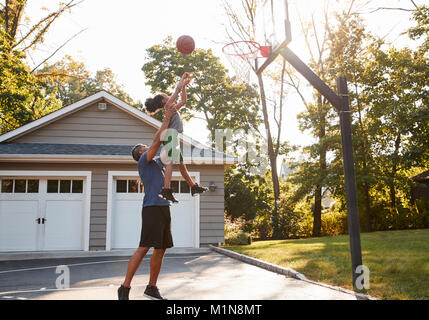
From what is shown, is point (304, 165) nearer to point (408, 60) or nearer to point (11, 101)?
point (408, 60)

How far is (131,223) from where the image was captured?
1238cm

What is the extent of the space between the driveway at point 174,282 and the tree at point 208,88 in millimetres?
15394

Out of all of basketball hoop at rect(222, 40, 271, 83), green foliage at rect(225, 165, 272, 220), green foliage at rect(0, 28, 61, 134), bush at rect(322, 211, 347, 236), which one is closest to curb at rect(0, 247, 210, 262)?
basketball hoop at rect(222, 40, 271, 83)

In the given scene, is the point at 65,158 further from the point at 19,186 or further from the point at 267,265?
the point at 267,265

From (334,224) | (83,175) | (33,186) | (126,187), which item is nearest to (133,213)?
(126,187)

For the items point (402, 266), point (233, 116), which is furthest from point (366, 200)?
point (402, 266)

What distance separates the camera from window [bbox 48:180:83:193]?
1227 centimetres

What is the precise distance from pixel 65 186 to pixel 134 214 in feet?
7.91

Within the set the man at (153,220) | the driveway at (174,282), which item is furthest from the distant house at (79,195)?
the man at (153,220)

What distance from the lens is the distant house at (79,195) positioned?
1196 centimetres

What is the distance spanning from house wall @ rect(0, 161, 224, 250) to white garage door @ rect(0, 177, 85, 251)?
40 cm

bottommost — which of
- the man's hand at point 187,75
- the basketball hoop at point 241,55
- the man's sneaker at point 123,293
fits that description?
the man's sneaker at point 123,293

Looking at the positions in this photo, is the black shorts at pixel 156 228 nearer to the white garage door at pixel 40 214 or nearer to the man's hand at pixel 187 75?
the man's hand at pixel 187 75

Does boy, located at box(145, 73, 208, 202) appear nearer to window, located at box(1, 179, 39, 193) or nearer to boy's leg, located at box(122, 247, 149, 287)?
boy's leg, located at box(122, 247, 149, 287)
